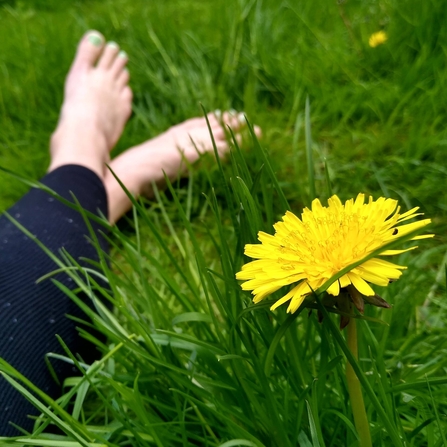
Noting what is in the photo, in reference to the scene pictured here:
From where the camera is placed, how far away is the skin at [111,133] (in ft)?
3.84

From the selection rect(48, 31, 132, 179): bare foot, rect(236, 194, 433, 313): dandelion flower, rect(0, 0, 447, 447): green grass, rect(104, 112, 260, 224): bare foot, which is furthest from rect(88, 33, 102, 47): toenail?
rect(236, 194, 433, 313): dandelion flower

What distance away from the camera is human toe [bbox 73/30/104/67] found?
161 cm

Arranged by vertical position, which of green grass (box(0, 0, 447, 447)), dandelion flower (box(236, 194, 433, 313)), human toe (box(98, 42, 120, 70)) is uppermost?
human toe (box(98, 42, 120, 70))

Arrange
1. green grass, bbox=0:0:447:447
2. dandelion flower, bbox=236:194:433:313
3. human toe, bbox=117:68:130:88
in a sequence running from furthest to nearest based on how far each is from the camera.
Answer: human toe, bbox=117:68:130:88, green grass, bbox=0:0:447:447, dandelion flower, bbox=236:194:433:313

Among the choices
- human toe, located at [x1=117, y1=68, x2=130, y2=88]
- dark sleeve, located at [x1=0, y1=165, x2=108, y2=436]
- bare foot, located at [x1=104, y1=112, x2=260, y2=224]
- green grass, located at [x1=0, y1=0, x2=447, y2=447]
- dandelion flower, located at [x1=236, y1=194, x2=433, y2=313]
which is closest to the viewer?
dandelion flower, located at [x1=236, y1=194, x2=433, y2=313]

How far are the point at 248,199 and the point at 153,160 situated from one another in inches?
33.7

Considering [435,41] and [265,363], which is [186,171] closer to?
[435,41]

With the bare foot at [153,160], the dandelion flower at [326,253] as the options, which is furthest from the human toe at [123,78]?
the dandelion flower at [326,253]

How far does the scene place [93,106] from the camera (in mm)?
1474

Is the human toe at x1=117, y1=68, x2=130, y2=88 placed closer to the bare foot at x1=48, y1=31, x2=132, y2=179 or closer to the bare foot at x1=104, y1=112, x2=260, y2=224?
the bare foot at x1=48, y1=31, x2=132, y2=179

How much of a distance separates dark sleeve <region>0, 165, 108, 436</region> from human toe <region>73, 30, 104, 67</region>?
2.50 ft

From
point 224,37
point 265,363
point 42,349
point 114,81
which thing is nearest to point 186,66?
point 224,37

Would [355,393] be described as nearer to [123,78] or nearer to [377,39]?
[377,39]

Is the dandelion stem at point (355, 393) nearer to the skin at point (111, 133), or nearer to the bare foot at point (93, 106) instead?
the skin at point (111, 133)
